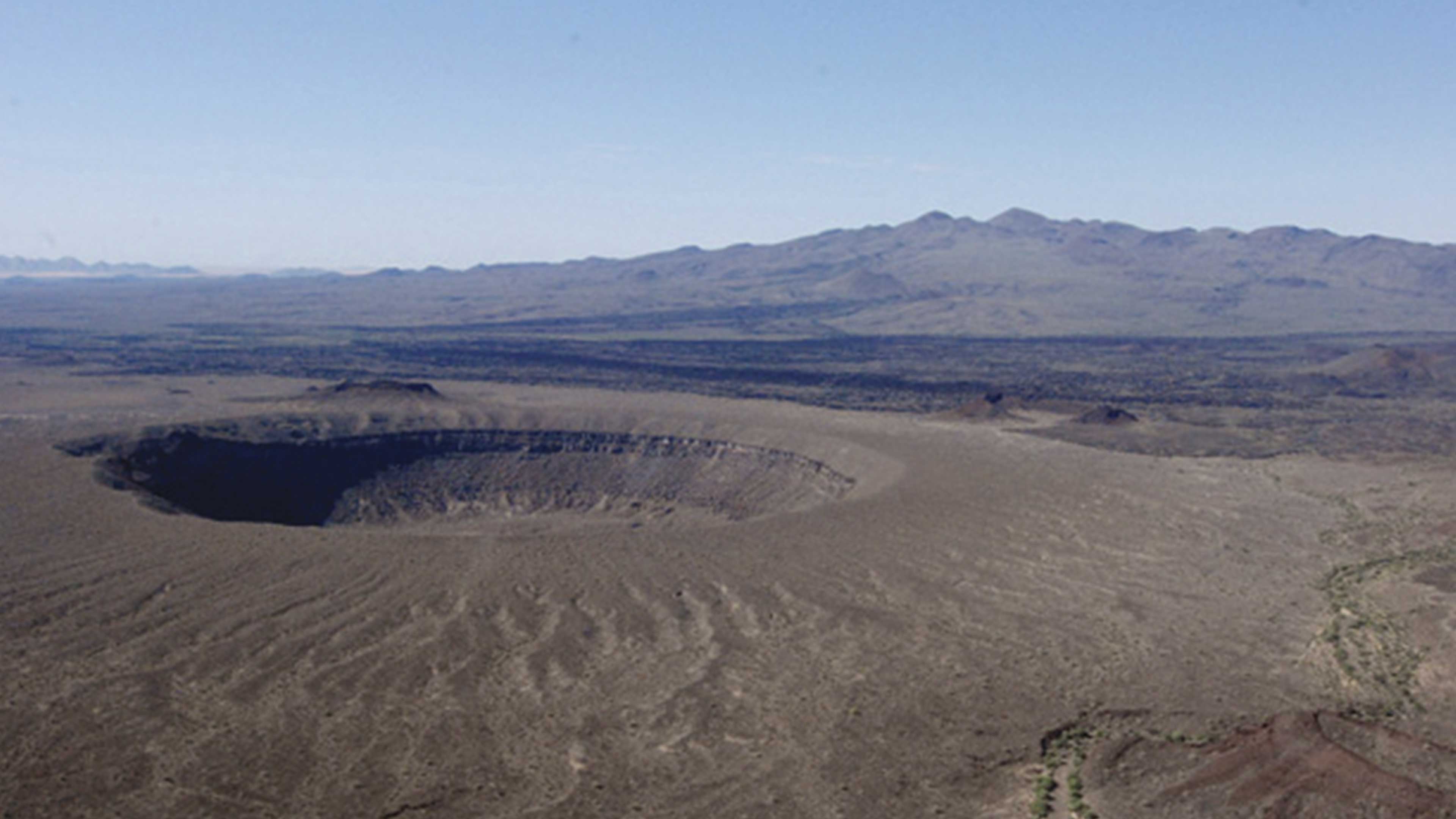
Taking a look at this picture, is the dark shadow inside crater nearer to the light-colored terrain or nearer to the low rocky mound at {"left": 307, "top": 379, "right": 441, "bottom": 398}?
the light-colored terrain

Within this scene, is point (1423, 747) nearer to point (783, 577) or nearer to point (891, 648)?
point (891, 648)

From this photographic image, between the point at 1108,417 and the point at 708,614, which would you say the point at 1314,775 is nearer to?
the point at 708,614

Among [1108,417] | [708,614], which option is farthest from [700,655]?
[1108,417]

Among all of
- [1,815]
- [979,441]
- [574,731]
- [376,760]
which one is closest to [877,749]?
[574,731]

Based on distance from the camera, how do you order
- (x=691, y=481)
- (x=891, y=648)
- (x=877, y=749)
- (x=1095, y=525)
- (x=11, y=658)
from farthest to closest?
(x=691, y=481), (x=1095, y=525), (x=891, y=648), (x=11, y=658), (x=877, y=749)

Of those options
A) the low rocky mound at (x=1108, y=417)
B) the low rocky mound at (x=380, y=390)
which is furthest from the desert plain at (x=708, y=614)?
the low rocky mound at (x=380, y=390)

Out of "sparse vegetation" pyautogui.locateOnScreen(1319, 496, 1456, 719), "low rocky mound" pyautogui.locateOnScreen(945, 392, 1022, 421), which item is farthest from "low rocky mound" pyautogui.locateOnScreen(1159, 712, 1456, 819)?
"low rocky mound" pyautogui.locateOnScreen(945, 392, 1022, 421)
